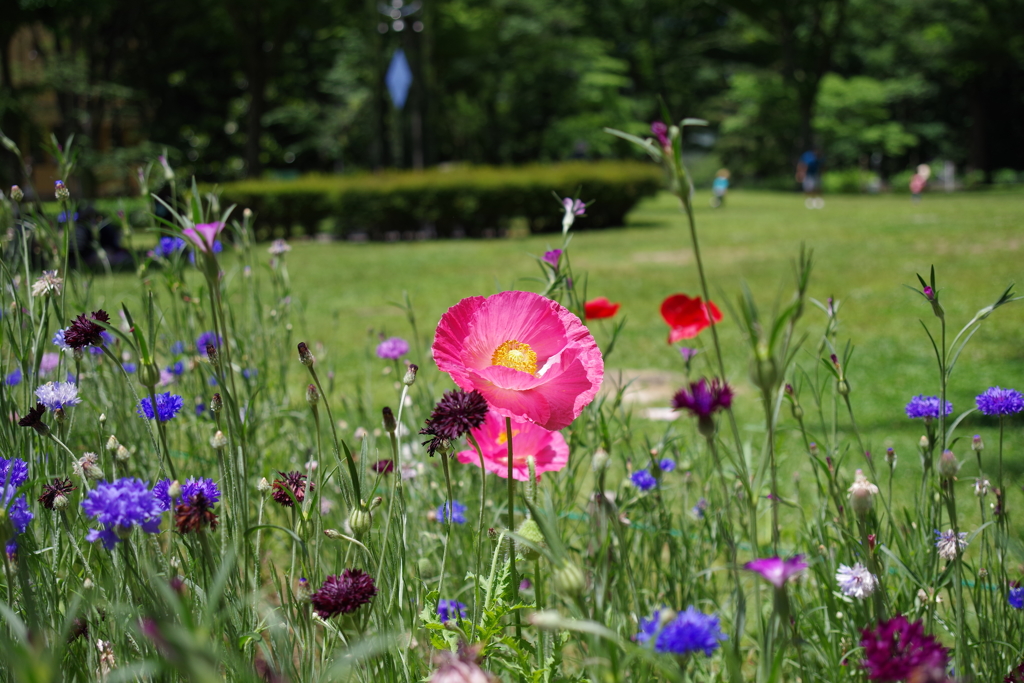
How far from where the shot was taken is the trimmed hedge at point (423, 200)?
44.9 feet

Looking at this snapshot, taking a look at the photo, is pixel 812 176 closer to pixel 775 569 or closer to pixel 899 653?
pixel 899 653

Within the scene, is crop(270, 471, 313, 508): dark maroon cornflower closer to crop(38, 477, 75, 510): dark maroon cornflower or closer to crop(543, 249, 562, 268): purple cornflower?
crop(38, 477, 75, 510): dark maroon cornflower

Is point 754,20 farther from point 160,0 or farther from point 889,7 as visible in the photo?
point 160,0

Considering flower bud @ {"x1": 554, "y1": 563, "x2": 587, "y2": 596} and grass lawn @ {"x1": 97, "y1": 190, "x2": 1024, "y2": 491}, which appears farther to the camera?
grass lawn @ {"x1": 97, "y1": 190, "x2": 1024, "y2": 491}

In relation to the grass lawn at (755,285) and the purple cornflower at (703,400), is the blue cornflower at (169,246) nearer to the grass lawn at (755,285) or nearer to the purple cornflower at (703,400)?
the grass lawn at (755,285)

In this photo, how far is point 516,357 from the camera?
1021 mm

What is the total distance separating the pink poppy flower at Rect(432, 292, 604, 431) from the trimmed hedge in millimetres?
12430

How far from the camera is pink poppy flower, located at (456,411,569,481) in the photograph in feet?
3.71

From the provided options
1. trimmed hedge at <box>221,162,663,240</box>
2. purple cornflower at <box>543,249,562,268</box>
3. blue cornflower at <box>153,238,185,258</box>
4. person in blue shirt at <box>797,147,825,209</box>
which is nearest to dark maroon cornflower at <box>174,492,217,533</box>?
purple cornflower at <box>543,249,562,268</box>

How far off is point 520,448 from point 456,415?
0.34 metres

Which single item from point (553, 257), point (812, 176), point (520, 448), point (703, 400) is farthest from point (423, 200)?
point (812, 176)

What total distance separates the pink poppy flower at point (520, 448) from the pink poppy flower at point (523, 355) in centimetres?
12

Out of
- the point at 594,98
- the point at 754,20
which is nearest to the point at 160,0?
the point at 594,98

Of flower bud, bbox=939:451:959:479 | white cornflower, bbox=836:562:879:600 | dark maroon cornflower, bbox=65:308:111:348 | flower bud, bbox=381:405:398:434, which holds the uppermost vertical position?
dark maroon cornflower, bbox=65:308:111:348
